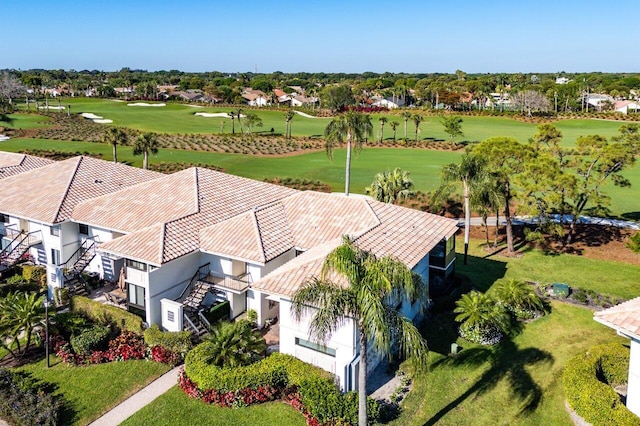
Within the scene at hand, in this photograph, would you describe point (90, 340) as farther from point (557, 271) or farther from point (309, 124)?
point (309, 124)

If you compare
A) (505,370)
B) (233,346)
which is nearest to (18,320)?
(233,346)

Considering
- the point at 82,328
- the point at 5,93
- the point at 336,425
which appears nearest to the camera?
the point at 336,425

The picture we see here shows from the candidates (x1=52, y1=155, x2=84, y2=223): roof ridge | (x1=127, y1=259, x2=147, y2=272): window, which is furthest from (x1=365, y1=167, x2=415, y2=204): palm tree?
(x1=52, y1=155, x2=84, y2=223): roof ridge

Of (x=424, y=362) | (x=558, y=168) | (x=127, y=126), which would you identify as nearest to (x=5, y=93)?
(x=127, y=126)

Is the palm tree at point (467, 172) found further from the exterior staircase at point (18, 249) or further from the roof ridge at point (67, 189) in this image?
the exterior staircase at point (18, 249)

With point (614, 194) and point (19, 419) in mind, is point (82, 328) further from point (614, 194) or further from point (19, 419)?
point (614, 194)

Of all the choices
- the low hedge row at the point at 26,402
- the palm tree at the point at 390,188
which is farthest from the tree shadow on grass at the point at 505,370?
the palm tree at the point at 390,188
